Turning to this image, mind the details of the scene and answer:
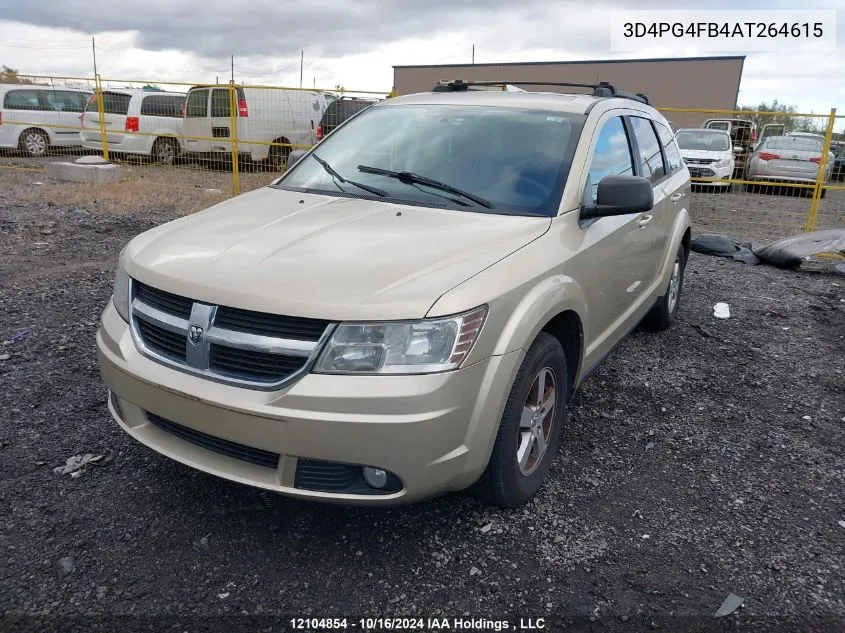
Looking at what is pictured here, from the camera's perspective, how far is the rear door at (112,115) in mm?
14117

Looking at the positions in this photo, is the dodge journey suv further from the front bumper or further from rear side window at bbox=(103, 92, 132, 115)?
rear side window at bbox=(103, 92, 132, 115)

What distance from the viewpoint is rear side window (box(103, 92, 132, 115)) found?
14.1 m

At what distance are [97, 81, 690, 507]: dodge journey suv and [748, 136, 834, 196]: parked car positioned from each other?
440 inches

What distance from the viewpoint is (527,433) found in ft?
9.27

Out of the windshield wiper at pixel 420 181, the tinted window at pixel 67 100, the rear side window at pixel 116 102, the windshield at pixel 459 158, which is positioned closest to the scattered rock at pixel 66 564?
the windshield at pixel 459 158

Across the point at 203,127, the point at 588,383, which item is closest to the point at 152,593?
the point at 588,383

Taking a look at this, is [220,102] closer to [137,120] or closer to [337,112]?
[137,120]

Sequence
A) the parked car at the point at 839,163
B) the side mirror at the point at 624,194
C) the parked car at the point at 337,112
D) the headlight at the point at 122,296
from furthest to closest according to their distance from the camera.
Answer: the parked car at the point at 337,112 < the parked car at the point at 839,163 < the side mirror at the point at 624,194 < the headlight at the point at 122,296

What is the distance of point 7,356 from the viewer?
417 centimetres

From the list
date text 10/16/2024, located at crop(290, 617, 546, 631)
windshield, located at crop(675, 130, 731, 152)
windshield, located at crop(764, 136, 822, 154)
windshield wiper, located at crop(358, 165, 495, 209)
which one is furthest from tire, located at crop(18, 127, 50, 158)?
date text 10/16/2024, located at crop(290, 617, 546, 631)

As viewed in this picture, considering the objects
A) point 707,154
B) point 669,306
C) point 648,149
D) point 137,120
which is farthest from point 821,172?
point 137,120

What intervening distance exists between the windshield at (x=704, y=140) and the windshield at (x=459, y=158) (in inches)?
520

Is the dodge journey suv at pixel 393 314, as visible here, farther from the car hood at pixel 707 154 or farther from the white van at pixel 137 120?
the car hood at pixel 707 154

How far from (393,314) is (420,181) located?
4.20 feet
